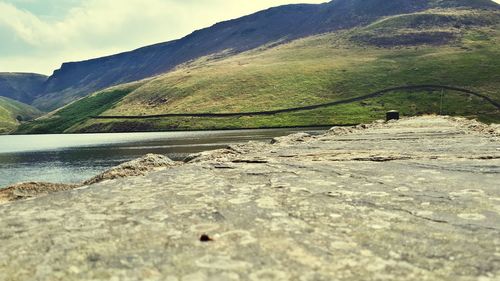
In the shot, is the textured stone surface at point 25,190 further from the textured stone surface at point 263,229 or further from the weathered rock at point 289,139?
the weathered rock at point 289,139

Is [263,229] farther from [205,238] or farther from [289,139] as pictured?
[289,139]

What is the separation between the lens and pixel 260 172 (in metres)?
11.5

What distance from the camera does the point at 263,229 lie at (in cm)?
630

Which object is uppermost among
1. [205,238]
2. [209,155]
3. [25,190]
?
[205,238]

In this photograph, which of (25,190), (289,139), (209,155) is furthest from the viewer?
(289,139)

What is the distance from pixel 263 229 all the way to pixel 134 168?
8.71 meters

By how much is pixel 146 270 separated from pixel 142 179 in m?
5.97

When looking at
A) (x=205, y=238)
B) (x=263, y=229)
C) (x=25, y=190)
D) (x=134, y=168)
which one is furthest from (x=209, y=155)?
(x=205, y=238)

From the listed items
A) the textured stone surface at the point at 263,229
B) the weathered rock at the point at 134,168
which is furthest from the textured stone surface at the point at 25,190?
the textured stone surface at the point at 263,229

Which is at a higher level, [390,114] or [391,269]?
[391,269]

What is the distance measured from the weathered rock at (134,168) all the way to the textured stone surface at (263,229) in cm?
265

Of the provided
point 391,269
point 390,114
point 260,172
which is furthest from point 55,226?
point 390,114

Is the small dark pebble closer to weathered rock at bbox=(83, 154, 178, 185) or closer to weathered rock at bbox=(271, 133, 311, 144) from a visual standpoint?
weathered rock at bbox=(83, 154, 178, 185)

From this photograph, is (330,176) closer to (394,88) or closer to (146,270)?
(146,270)
